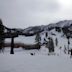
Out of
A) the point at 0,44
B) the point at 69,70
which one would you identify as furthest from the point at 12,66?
the point at 0,44

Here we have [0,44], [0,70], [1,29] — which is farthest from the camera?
[0,44]

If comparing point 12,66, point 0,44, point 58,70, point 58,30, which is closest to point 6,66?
point 12,66

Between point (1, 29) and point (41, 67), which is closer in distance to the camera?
point (41, 67)

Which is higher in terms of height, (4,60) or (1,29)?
(1,29)

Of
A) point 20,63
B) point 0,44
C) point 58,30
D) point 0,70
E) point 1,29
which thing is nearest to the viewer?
point 0,70

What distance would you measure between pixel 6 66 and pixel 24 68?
843 millimetres

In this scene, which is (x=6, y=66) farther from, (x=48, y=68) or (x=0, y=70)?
(x=48, y=68)

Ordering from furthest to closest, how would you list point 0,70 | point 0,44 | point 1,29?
1. point 0,44
2. point 1,29
3. point 0,70

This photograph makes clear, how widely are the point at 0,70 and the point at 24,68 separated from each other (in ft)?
3.66

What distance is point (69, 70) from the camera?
31.0 ft

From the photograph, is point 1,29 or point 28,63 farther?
point 1,29

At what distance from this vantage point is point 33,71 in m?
8.78

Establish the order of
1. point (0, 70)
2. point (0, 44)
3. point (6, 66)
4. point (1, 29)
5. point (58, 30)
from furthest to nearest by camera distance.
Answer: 1. point (58, 30)
2. point (0, 44)
3. point (1, 29)
4. point (6, 66)
5. point (0, 70)

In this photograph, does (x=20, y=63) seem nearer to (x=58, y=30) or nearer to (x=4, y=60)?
(x=4, y=60)
